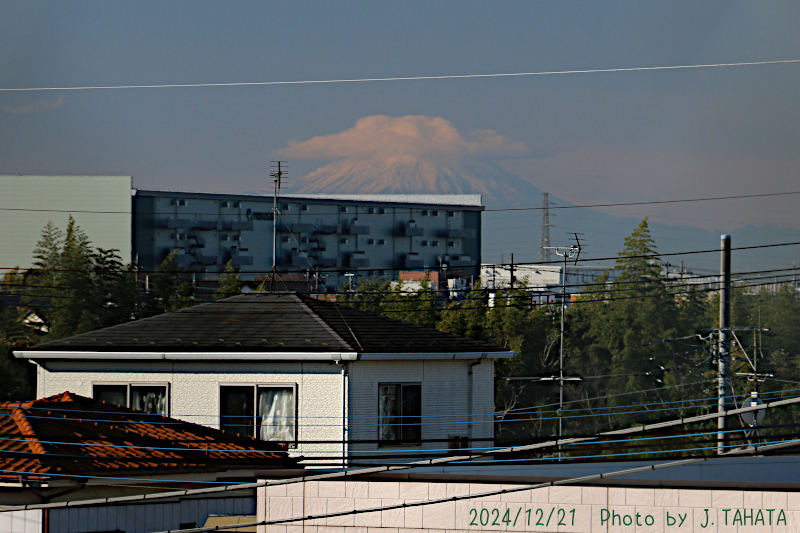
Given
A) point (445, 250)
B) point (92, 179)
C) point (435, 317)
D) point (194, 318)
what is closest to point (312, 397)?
point (194, 318)

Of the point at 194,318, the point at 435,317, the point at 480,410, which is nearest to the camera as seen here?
the point at 480,410

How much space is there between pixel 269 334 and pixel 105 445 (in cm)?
738

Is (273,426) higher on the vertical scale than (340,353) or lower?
lower

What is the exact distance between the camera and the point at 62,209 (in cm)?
9781

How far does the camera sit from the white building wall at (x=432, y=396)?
738 inches

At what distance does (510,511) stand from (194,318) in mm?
12911

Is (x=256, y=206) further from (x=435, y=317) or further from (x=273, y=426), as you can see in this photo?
(x=273, y=426)

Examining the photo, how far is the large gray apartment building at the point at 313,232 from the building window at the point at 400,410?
225 feet

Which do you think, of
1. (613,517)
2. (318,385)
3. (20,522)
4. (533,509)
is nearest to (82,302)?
(318,385)

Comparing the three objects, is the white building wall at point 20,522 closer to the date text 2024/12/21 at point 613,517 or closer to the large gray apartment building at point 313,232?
the date text 2024/12/21 at point 613,517

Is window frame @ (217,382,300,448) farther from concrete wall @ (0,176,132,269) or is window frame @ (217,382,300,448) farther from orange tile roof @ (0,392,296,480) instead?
concrete wall @ (0,176,132,269)

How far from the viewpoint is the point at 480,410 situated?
20031mm

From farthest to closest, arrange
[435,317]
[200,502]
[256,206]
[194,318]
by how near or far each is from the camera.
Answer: [256,206]
[435,317]
[194,318]
[200,502]

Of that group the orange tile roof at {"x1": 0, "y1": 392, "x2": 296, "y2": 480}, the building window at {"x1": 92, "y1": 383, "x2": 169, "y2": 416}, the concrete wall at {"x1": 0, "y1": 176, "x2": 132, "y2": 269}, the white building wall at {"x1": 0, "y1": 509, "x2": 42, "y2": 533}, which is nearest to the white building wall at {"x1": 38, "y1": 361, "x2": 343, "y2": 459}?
the building window at {"x1": 92, "y1": 383, "x2": 169, "y2": 416}
